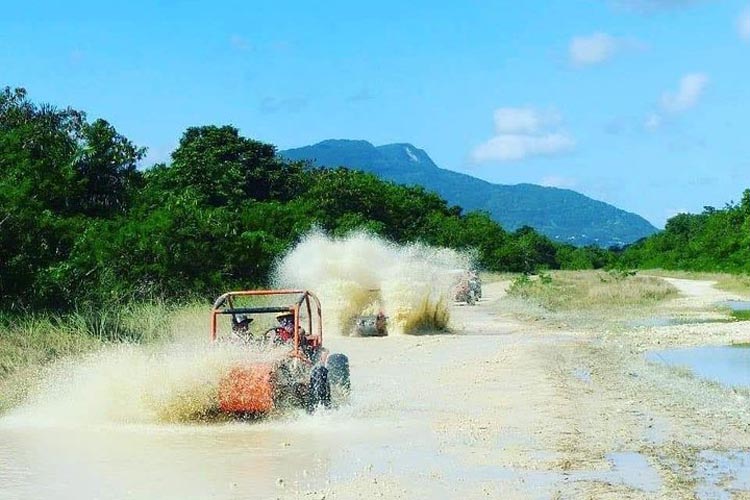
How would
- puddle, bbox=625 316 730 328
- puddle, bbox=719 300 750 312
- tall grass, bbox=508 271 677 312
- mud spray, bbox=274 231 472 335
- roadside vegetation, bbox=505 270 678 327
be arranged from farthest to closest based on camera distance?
tall grass, bbox=508 271 677 312
puddle, bbox=719 300 750 312
roadside vegetation, bbox=505 270 678 327
puddle, bbox=625 316 730 328
mud spray, bbox=274 231 472 335

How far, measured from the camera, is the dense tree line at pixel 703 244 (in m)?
80.6

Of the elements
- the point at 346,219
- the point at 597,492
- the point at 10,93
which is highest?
the point at 10,93

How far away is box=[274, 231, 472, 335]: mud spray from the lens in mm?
29250

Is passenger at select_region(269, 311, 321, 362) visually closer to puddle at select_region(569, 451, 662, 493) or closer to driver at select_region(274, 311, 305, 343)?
driver at select_region(274, 311, 305, 343)

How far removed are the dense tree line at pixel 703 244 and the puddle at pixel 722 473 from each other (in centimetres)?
5969

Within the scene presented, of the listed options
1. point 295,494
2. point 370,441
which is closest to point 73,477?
point 295,494

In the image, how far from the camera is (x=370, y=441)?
43.0ft

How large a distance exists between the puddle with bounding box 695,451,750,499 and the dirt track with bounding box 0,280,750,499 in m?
0.04

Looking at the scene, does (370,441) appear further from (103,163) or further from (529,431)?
(103,163)

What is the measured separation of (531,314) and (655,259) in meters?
71.2

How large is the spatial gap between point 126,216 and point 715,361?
58.9 feet

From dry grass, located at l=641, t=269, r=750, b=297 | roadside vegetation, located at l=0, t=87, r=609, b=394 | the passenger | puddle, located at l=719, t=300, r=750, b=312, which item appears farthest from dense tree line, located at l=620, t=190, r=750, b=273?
the passenger

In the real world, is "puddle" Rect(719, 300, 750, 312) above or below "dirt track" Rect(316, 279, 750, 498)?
above

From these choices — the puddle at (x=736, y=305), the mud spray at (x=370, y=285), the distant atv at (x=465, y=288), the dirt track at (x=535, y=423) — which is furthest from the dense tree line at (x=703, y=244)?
the dirt track at (x=535, y=423)
